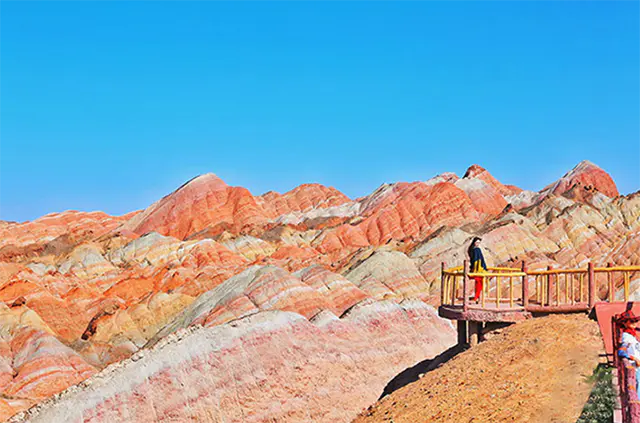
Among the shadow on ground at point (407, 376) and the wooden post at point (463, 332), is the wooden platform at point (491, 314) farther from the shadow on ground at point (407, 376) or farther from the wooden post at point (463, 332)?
the shadow on ground at point (407, 376)

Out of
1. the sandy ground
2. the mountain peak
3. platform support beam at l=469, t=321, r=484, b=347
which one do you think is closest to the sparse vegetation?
the sandy ground

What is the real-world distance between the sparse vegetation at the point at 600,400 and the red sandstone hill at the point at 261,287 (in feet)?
32.0

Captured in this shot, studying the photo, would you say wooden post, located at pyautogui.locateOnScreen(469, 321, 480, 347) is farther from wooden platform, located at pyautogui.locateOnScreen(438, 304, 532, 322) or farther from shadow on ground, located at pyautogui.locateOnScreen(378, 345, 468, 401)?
shadow on ground, located at pyautogui.locateOnScreen(378, 345, 468, 401)

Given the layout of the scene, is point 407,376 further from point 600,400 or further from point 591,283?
point 600,400

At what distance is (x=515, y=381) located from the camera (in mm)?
13633

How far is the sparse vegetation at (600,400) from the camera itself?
10.8 m

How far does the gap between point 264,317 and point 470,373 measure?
922 cm

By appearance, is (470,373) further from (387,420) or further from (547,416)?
(547,416)

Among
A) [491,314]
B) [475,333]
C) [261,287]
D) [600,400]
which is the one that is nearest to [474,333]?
[475,333]

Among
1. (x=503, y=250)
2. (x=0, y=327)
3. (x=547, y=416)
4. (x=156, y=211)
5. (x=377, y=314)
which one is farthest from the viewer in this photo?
(x=156, y=211)

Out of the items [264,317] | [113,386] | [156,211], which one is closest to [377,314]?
[264,317]

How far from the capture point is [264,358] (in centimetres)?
2141

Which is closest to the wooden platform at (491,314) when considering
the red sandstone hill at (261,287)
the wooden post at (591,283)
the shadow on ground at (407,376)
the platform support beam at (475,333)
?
the platform support beam at (475,333)

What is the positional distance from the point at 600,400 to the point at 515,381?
2.36m
